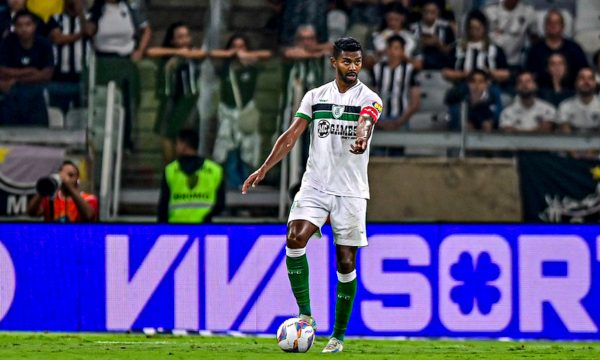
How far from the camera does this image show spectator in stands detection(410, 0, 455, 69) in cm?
1575

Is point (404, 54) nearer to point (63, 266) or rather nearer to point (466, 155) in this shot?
point (466, 155)

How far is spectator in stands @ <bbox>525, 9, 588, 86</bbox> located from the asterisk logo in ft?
16.2

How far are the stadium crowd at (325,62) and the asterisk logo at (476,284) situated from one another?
154 inches

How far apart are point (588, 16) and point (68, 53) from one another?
648cm

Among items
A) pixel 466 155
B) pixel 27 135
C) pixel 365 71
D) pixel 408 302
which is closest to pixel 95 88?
pixel 27 135

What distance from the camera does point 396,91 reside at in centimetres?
1526

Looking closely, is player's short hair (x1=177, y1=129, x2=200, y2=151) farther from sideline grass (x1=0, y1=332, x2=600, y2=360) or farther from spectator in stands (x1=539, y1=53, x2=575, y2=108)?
spectator in stands (x1=539, y1=53, x2=575, y2=108)

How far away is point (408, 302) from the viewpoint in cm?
1145

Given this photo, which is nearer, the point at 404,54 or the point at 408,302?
the point at 408,302

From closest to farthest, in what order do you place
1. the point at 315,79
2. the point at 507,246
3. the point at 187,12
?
the point at 507,246, the point at 315,79, the point at 187,12

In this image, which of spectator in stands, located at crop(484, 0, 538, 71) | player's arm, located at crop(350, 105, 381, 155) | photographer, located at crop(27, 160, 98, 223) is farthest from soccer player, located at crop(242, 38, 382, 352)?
spectator in stands, located at crop(484, 0, 538, 71)

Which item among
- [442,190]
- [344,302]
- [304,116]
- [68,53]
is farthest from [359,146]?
[68,53]

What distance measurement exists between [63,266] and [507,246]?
393cm

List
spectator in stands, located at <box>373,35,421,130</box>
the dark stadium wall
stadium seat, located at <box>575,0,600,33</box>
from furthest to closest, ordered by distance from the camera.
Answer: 1. stadium seat, located at <box>575,0,600,33</box>
2. spectator in stands, located at <box>373,35,421,130</box>
3. the dark stadium wall
